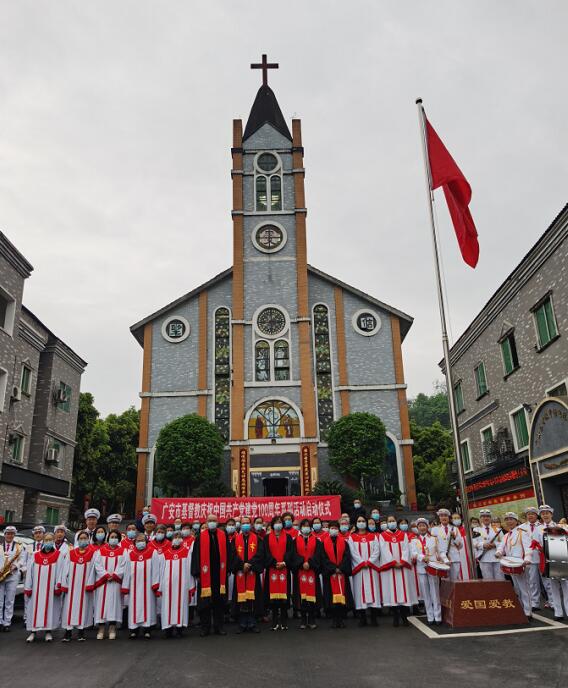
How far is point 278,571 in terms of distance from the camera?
9.89 m

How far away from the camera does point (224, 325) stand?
29281mm

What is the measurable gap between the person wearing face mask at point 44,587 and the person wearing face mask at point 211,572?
235 cm

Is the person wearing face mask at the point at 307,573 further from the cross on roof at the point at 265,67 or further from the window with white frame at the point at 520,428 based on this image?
the cross on roof at the point at 265,67

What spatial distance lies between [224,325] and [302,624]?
2068 cm

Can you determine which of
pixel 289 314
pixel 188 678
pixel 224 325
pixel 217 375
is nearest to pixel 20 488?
pixel 217 375

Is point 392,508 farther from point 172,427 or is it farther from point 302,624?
point 302,624

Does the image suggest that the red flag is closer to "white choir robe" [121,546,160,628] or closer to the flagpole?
the flagpole

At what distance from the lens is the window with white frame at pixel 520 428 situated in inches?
762

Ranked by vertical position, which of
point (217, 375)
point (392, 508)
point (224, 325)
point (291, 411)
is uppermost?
point (224, 325)

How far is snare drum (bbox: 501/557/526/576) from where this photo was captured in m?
9.26

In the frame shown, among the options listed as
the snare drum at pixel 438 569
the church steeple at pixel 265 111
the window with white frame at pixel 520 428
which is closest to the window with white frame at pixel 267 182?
the church steeple at pixel 265 111

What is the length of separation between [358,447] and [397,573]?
14734mm

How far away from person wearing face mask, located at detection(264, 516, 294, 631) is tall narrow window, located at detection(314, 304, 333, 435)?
1681 centimetres

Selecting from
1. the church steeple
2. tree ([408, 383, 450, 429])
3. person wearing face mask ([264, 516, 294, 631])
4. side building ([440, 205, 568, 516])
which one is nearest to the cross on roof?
the church steeple
